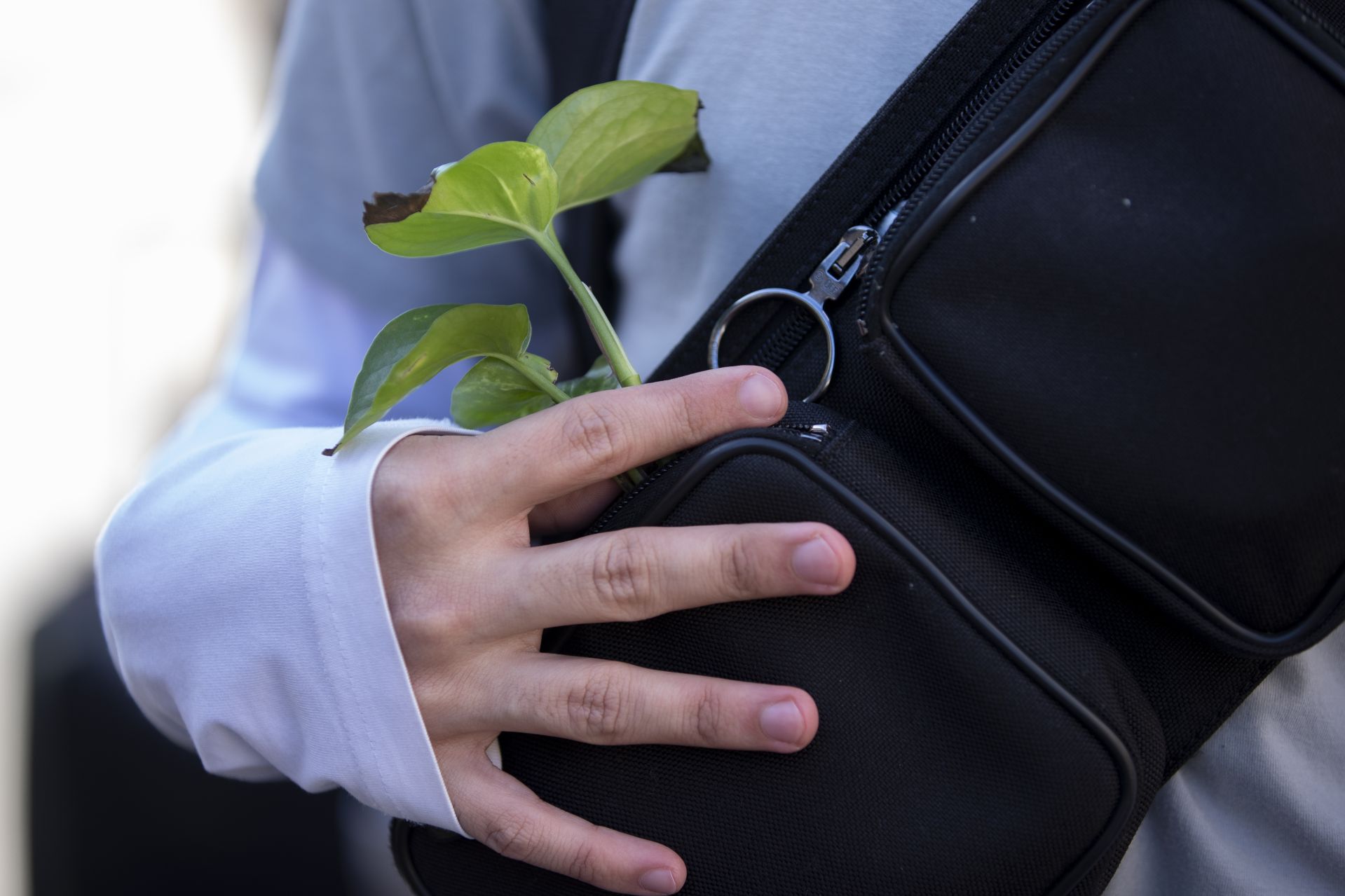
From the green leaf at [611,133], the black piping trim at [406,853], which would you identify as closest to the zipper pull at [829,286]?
the green leaf at [611,133]

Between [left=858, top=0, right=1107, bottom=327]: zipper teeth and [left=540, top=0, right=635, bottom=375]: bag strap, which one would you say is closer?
[left=858, top=0, right=1107, bottom=327]: zipper teeth

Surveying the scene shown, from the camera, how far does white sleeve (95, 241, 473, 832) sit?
1.74 feet

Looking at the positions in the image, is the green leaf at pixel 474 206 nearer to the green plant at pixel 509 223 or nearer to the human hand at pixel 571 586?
the green plant at pixel 509 223

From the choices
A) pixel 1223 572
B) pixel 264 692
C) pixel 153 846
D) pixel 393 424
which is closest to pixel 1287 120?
pixel 1223 572

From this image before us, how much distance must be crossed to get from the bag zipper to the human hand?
0.08 meters

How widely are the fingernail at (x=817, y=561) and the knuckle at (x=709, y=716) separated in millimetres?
87

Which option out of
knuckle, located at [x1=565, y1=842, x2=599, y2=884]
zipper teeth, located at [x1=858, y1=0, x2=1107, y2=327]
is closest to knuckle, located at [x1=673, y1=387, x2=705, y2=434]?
zipper teeth, located at [x1=858, y1=0, x2=1107, y2=327]

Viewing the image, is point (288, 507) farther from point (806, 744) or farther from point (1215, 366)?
point (1215, 366)

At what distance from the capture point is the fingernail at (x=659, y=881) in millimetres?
517

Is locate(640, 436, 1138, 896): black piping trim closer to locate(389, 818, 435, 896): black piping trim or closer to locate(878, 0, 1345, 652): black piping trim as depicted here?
locate(878, 0, 1345, 652): black piping trim

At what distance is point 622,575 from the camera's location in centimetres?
50

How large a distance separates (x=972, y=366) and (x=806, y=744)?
8.8 inches

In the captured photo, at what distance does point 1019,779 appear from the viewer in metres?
0.48

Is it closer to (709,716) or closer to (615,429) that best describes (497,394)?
(615,429)
